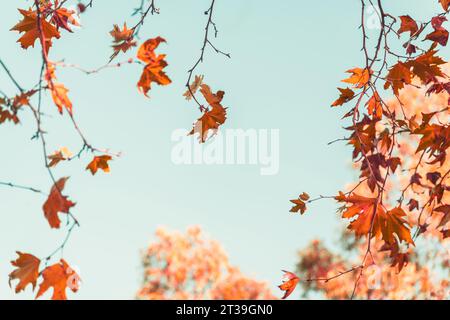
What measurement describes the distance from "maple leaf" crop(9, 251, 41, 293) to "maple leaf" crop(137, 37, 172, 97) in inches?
15.1

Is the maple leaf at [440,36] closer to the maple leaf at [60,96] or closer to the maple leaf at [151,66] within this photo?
the maple leaf at [151,66]

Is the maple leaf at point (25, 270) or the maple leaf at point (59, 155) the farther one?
the maple leaf at point (59, 155)

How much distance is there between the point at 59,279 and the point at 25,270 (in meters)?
0.07

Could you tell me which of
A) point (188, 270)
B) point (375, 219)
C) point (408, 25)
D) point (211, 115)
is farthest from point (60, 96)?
point (188, 270)

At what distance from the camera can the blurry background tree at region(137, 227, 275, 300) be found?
44.1ft

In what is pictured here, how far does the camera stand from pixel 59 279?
1.05 m

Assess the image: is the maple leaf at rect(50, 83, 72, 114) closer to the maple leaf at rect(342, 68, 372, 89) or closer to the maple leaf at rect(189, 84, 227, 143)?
the maple leaf at rect(189, 84, 227, 143)

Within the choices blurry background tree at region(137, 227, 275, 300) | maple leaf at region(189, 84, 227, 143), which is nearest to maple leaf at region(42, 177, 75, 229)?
maple leaf at region(189, 84, 227, 143)

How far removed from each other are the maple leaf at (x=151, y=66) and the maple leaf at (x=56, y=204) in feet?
0.81

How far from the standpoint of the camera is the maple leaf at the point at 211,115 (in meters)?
1.59

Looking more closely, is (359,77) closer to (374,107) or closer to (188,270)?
(374,107)

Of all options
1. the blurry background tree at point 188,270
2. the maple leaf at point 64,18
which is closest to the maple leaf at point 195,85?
the maple leaf at point 64,18
